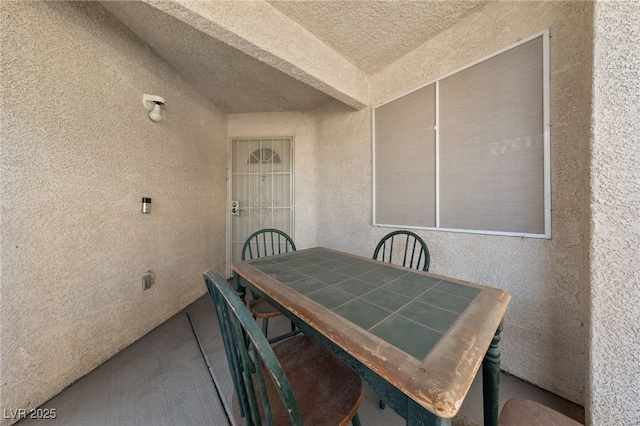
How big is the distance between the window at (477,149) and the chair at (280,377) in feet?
4.42

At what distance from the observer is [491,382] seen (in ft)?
2.63

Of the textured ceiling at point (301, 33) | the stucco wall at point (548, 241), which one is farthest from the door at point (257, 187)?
the stucco wall at point (548, 241)

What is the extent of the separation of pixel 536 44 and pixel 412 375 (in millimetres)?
1920

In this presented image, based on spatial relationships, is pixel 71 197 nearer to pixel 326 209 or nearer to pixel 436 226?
pixel 326 209

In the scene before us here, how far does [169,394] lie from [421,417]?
58.9 inches

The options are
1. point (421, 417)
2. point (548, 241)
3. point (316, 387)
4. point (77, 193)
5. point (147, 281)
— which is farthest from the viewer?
point (147, 281)

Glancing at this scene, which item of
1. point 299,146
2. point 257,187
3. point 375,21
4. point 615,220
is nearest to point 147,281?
point 257,187

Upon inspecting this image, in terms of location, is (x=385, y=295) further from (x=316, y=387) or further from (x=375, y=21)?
(x=375, y=21)

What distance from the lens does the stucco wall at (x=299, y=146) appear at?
2875mm

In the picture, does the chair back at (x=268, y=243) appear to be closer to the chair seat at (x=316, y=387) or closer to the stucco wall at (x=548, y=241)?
the chair seat at (x=316, y=387)

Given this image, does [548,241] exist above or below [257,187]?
below

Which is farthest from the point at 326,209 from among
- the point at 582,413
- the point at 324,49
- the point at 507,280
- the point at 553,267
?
the point at 582,413

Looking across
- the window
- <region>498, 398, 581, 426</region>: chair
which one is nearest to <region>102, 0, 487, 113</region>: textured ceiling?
the window

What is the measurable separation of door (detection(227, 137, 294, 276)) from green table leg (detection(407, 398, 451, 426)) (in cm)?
261
